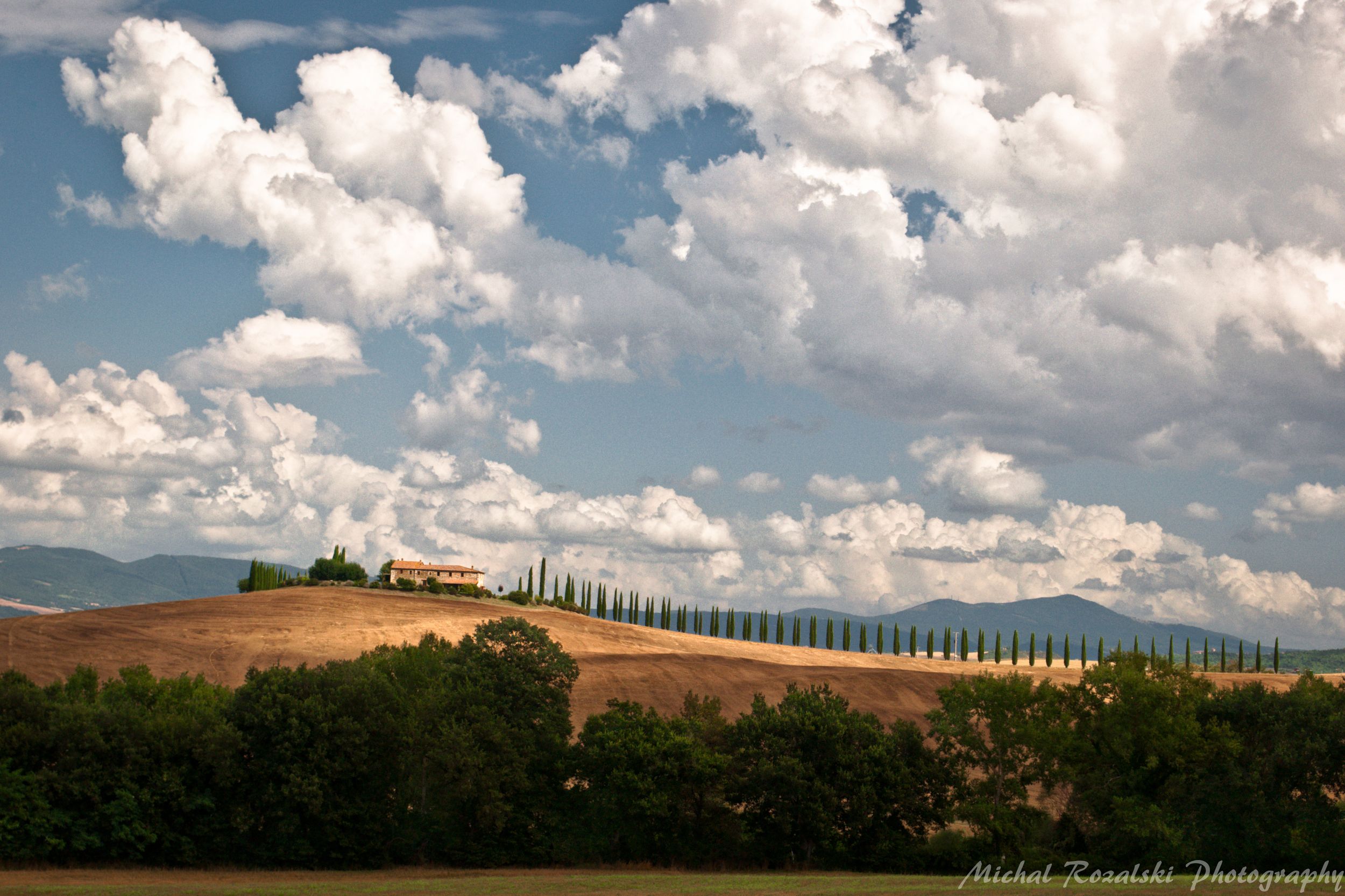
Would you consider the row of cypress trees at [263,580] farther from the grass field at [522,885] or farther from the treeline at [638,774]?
the grass field at [522,885]

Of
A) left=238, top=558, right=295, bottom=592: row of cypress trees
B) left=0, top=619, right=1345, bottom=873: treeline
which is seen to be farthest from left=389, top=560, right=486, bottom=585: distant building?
left=0, top=619, right=1345, bottom=873: treeline

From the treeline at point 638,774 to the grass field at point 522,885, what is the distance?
322 centimetres

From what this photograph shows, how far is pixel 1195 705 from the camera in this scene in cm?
5203

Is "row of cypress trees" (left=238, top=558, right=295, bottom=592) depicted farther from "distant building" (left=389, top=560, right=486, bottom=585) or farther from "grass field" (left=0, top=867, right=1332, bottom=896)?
"grass field" (left=0, top=867, right=1332, bottom=896)

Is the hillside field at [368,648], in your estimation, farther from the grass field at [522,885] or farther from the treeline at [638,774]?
the grass field at [522,885]

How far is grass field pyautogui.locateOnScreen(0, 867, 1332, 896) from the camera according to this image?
34.1 m

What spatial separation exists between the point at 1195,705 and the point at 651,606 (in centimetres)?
13057

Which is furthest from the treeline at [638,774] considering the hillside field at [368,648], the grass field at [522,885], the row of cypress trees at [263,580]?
the row of cypress trees at [263,580]

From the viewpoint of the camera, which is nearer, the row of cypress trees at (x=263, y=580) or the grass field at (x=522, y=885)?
the grass field at (x=522, y=885)

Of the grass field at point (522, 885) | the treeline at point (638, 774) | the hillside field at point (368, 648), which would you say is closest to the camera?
the grass field at point (522, 885)

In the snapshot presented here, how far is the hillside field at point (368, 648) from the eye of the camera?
8856 centimetres

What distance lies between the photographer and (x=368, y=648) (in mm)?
102562

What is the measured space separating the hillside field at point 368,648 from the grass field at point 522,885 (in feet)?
97.4

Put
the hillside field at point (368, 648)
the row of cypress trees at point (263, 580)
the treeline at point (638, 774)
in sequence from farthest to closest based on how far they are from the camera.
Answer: the row of cypress trees at point (263, 580) → the hillside field at point (368, 648) → the treeline at point (638, 774)
